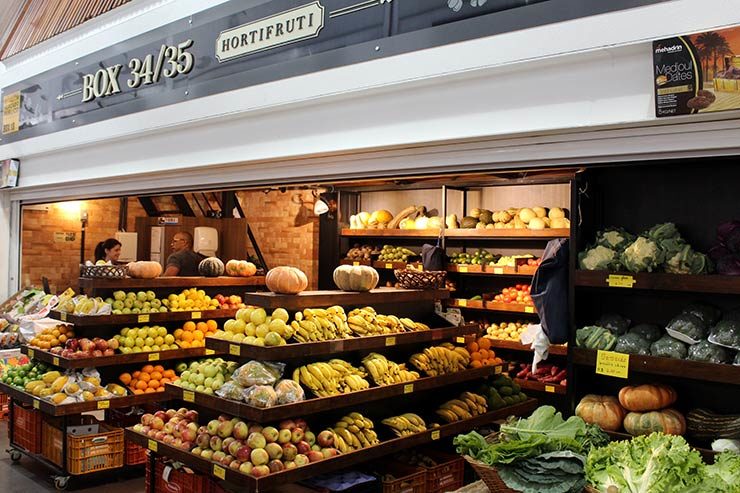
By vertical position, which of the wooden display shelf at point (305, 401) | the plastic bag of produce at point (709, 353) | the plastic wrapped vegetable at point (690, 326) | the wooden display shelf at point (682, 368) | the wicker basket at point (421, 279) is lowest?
the wooden display shelf at point (305, 401)

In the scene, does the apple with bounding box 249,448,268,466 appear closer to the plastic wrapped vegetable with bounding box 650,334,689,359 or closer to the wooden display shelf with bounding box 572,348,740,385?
the wooden display shelf with bounding box 572,348,740,385

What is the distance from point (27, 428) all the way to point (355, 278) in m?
3.61

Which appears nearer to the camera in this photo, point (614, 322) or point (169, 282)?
point (614, 322)

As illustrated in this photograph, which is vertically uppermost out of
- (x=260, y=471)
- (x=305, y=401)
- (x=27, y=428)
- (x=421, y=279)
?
(x=421, y=279)

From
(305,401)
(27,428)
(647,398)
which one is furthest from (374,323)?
(27,428)

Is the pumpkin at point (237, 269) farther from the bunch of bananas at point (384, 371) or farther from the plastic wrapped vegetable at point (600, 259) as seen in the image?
the plastic wrapped vegetable at point (600, 259)

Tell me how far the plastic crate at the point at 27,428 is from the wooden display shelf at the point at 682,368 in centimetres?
496

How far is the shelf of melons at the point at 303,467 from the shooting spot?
4.00 m

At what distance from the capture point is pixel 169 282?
6859 millimetres

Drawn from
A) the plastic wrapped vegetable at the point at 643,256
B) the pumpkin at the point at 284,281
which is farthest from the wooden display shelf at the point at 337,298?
the plastic wrapped vegetable at the point at 643,256

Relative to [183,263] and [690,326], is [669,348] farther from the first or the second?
[183,263]

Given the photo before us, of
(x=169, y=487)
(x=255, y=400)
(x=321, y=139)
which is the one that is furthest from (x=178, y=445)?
(x=321, y=139)

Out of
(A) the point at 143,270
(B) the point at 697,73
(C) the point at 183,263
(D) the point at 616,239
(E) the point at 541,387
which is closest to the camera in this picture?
(B) the point at 697,73

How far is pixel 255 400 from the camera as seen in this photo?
166 inches
